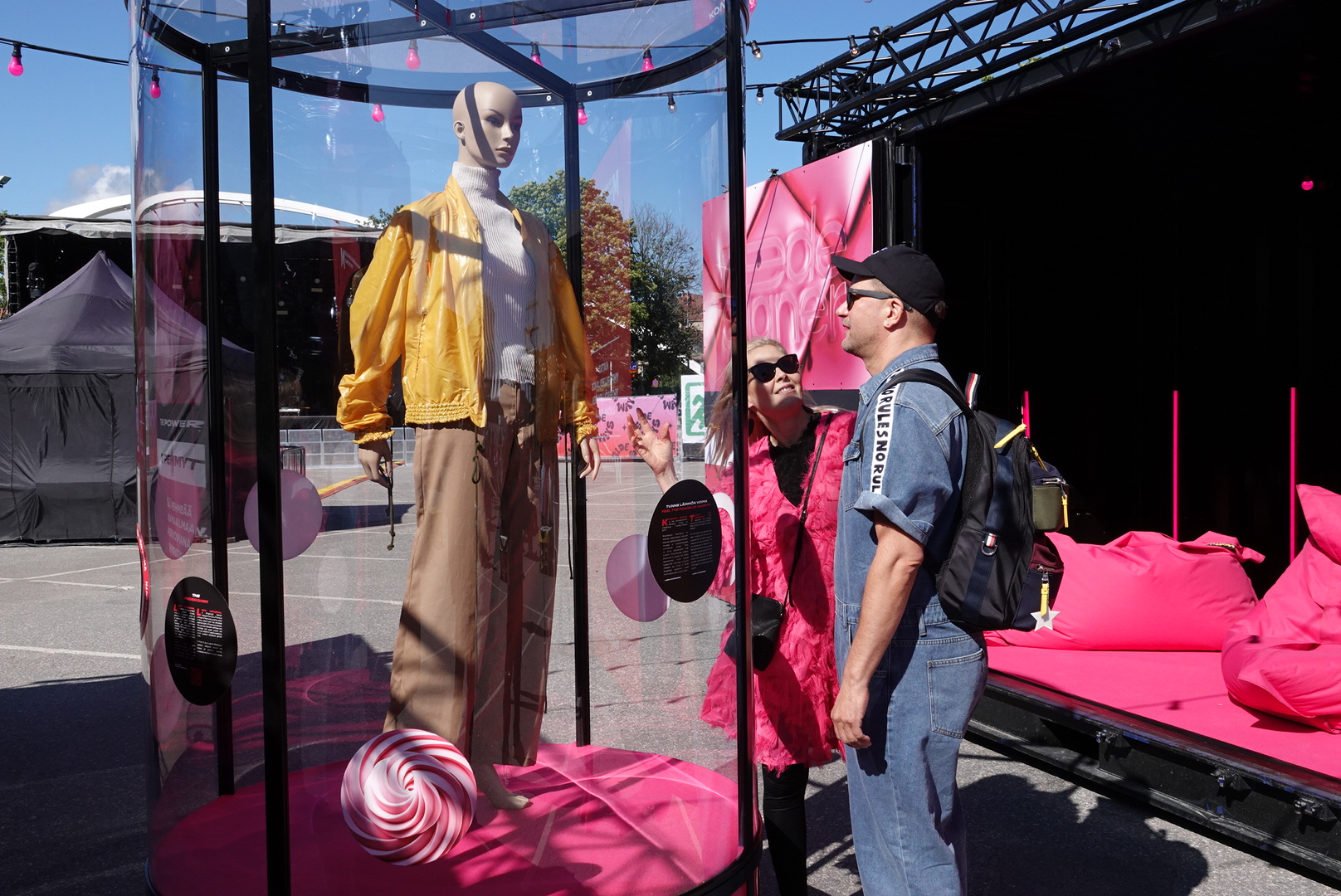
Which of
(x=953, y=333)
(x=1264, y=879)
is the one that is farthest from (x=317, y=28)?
(x=953, y=333)

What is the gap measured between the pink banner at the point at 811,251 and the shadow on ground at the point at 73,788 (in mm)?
2907

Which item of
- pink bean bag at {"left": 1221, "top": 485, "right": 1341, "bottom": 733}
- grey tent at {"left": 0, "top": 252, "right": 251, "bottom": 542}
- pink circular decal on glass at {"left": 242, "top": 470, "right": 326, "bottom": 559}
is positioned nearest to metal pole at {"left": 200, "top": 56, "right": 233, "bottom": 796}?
pink circular decal on glass at {"left": 242, "top": 470, "right": 326, "bottom": 559}

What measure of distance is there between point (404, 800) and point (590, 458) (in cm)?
75

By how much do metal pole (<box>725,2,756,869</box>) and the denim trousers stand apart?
0.22 meters

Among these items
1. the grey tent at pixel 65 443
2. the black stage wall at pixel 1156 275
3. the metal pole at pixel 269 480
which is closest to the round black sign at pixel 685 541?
the metal pole at pixel 269 480

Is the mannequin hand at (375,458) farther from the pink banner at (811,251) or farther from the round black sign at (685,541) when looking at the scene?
the pink banner at (811,251)

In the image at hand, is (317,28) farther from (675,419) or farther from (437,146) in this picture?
(675,419)

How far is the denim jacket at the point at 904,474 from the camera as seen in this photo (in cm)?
181

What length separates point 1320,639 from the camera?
344 centimetres

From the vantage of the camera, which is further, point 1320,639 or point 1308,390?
point 1308,390

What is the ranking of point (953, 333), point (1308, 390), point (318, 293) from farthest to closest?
point (953, 333) < point (1308, 390) < point (318, 293)

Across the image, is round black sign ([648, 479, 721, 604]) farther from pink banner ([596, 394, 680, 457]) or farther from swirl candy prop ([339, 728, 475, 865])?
swirl candy prop ([339, 728, 475, 865])

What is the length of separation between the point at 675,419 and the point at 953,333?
4325 millimetres

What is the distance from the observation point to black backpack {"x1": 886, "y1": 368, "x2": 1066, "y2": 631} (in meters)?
1.81
